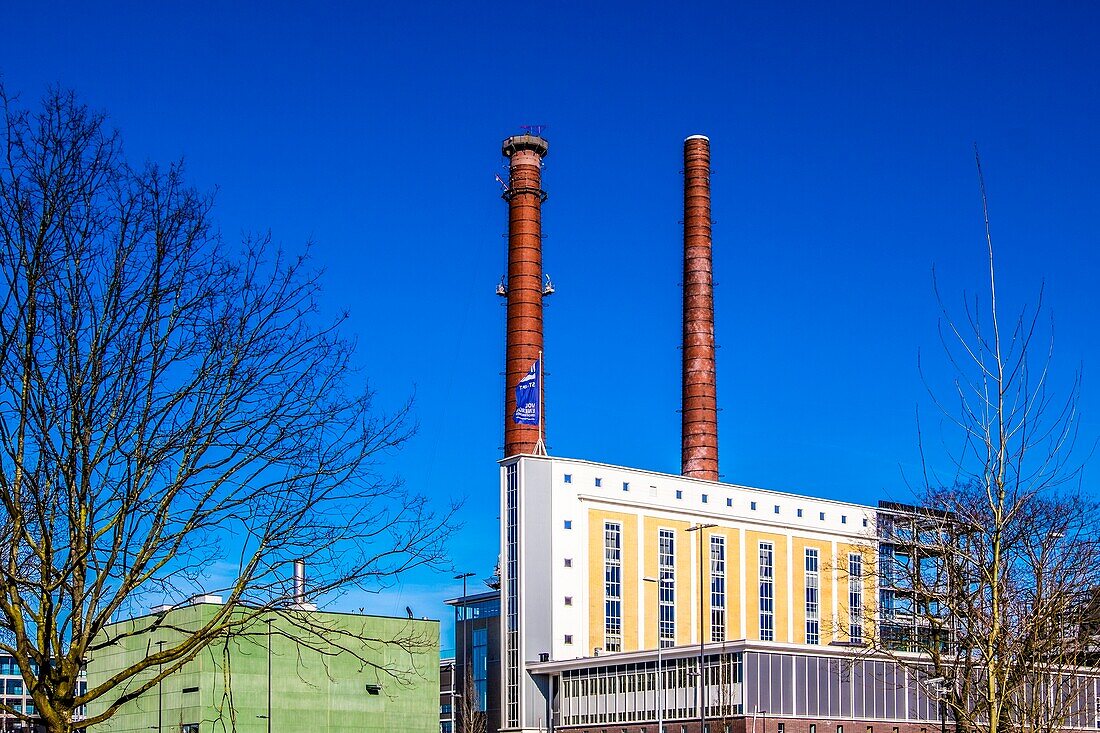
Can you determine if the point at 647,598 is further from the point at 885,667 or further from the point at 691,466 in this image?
the point at 885,667

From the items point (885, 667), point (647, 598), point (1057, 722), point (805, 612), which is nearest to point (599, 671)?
point (647, 598)

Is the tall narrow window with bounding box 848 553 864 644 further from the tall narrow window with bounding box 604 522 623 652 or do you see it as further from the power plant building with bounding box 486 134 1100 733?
the tall narrow window with bounding box 604 522 623 652

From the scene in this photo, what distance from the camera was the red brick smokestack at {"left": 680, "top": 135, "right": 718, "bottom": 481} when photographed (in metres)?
105

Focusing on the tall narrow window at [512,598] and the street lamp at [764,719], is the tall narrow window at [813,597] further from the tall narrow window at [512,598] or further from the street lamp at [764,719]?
the street lamp at [764,719]

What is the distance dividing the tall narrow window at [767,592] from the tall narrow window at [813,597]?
3.58m

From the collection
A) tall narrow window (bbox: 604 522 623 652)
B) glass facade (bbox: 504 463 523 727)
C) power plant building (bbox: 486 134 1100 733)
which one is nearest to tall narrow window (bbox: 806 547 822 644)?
power plant building (bbox: 486 134 1100 733)

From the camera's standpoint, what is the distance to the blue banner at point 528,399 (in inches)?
3996

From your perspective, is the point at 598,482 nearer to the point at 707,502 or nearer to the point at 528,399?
the point at 528,399

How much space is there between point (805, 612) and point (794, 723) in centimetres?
2860

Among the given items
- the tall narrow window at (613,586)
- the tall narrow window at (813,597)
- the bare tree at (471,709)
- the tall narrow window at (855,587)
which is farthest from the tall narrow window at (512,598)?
the tall narrow window at (855,587)

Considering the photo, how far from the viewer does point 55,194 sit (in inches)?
487

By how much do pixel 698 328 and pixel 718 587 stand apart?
2038cm

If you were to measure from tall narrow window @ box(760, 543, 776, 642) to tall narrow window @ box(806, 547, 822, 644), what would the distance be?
3.58 metres

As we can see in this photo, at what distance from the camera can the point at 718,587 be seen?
108125 millimetres
